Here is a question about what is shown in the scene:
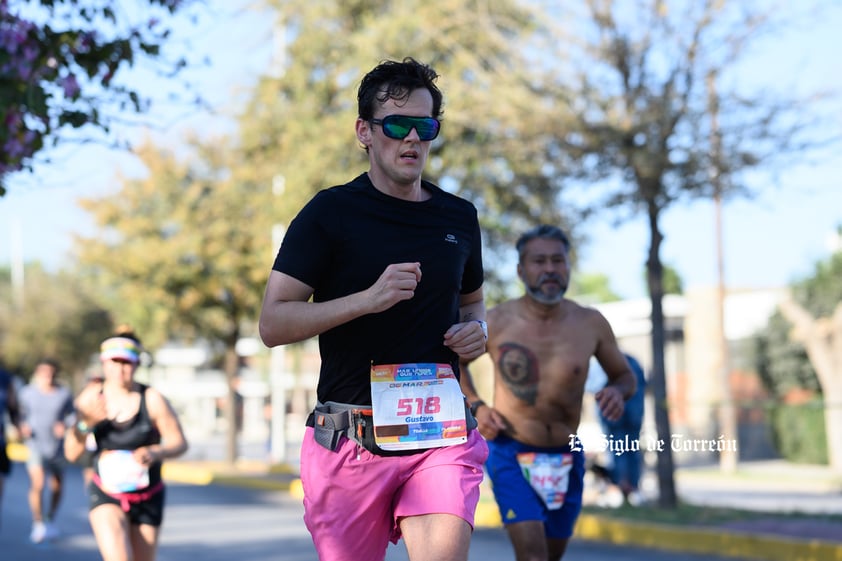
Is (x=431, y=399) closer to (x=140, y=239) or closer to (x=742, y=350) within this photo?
(x=140, y=239)

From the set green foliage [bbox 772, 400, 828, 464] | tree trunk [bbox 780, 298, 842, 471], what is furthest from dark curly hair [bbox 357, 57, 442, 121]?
green foliage [bbox 772, 400, 828, 464]

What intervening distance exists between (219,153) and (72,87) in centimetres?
2118

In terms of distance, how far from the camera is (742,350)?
4519 centimetres

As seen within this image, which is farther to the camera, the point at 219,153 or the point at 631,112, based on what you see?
the point at 219,153

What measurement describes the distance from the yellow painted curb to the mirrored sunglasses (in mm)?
8308

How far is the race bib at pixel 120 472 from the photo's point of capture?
24.7ft

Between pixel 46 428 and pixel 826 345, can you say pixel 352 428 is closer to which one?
pixel 46 428

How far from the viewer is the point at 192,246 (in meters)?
28.3

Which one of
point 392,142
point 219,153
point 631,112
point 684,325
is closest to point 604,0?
point 631,112

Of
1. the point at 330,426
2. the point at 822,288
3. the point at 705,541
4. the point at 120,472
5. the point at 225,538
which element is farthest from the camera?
the point at 822,288

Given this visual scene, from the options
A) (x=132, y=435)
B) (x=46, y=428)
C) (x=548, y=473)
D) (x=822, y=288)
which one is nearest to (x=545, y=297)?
(x=548, y=473)

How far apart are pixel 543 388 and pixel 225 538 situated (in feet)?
26.8

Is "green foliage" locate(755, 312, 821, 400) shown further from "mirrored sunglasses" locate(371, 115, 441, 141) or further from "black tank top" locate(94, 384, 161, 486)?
"mirrored sunglasses" locate(371, 115, 441, 141)

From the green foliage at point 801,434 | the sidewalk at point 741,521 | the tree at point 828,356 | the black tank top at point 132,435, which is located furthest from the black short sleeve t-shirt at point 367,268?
the green foliage at point 801,434
